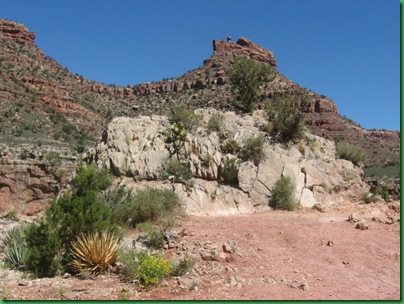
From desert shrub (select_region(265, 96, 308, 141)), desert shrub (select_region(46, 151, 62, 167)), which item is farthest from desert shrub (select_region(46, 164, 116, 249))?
desert shrub (select_region(46, 151, 62, 167))

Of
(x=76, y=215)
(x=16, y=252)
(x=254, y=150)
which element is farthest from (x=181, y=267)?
(x=254, y=150)

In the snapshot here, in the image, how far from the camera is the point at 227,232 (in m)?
10.2

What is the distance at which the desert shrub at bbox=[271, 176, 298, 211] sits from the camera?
1460 centimetres

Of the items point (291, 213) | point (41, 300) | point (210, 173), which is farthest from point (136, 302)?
point (210, 173)

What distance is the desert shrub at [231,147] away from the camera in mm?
16547

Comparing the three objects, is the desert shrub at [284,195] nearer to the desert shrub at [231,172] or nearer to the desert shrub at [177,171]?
the desert shrub at [231,172]

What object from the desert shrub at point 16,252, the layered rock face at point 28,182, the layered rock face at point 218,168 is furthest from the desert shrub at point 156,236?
the layered rock face at point 28,182

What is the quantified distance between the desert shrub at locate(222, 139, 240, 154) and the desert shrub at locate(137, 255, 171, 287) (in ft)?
30.8

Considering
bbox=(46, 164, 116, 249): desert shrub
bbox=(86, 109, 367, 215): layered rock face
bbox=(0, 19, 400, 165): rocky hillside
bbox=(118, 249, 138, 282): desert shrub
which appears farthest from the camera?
bbox=(0, 19, 400, 165): rocky hillside

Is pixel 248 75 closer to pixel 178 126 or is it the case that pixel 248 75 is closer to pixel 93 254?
pixel 178 126

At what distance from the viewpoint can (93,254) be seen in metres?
8.20

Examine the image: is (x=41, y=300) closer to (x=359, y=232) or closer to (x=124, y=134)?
(x=359, y=232)

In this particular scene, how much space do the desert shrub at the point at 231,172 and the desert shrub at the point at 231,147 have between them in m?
0.76

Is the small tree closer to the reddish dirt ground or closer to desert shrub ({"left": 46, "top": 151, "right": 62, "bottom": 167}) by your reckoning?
the reddish dirt ground
